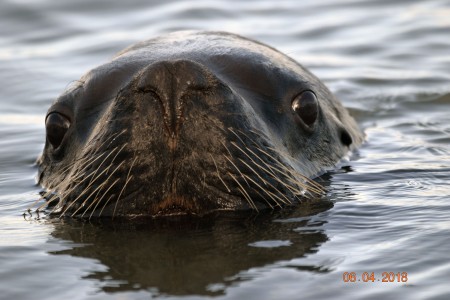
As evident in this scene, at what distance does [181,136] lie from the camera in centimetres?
488

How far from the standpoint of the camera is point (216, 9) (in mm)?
13664

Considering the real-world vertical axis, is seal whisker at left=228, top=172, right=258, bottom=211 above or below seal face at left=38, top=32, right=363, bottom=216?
below

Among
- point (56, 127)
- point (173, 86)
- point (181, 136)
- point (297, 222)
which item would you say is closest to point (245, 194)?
point (297, 222)

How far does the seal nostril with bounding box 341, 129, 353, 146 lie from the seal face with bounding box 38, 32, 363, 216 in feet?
2.67

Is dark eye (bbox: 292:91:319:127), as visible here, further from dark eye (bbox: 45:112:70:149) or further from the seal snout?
dark eye (bbox: 45:112:70:149)

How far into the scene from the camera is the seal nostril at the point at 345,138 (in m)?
6.73

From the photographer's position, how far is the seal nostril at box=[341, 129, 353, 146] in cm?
673

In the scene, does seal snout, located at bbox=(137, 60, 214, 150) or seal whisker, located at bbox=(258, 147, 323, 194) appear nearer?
seal snout, located at bbox=(137, 60, 214, 150)

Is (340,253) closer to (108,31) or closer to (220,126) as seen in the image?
(220,126)

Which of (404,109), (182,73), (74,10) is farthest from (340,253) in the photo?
(74,10)
